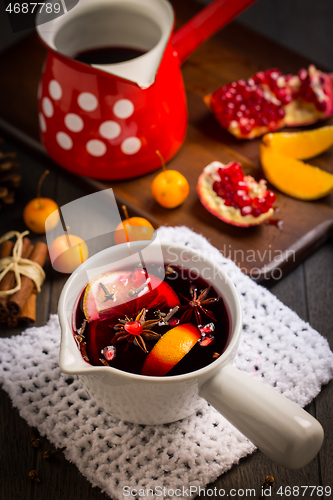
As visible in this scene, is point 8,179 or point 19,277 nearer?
point 19,277

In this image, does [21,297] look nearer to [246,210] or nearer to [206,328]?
[206,328]

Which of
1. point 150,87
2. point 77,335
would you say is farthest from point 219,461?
point 150,87

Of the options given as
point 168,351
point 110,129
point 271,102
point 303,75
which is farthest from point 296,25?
point 168,351

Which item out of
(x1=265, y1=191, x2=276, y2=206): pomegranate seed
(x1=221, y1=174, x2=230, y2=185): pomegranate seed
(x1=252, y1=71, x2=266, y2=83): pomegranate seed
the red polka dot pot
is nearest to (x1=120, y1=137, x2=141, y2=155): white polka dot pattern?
the red polka dot pot

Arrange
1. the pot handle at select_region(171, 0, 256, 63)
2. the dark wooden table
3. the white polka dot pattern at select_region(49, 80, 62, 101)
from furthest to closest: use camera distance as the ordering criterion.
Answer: the pot handle at select_region(171, 0, 256, 63) → the white polka dot pattern at select_region(49, 80, 62, 101) → the dark wooden table

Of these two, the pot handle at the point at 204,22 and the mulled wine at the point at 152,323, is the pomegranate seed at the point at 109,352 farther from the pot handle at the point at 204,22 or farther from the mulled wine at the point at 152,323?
the pot handle at the point at 204,22

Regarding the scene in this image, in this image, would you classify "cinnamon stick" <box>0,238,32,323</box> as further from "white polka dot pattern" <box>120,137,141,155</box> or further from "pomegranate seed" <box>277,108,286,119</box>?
"pomegranate seed" <box>277,108,286,119</box>
